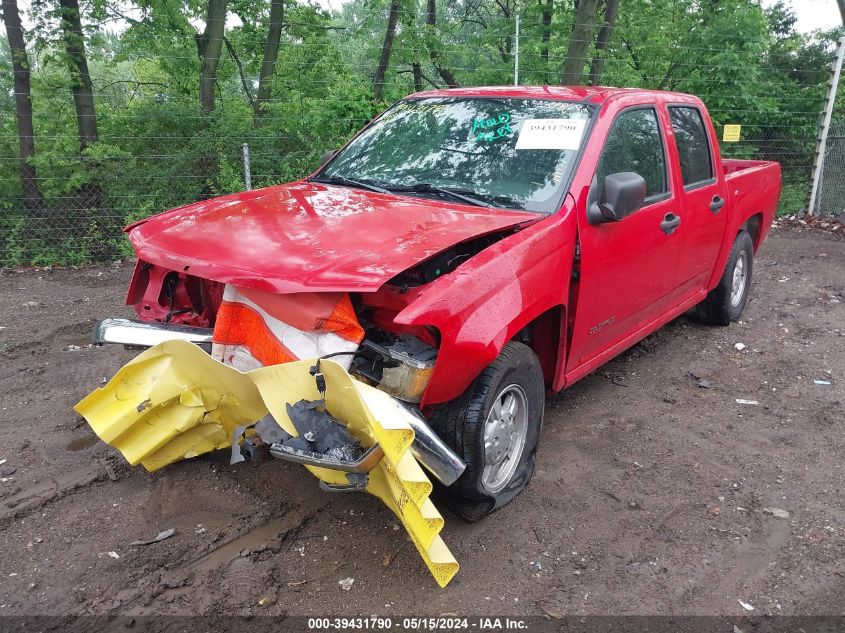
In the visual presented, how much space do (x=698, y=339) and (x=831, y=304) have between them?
2124 millimetres

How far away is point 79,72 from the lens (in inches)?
352

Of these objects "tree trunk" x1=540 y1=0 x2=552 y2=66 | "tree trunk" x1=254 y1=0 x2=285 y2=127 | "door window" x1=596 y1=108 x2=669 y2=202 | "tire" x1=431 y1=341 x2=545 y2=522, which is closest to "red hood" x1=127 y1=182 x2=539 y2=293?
"tire" x1=431 y1=341 x2=545 y2=522

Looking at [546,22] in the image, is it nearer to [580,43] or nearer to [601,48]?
[601,48]

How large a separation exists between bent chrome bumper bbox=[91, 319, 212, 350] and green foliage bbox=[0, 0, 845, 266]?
565 cm

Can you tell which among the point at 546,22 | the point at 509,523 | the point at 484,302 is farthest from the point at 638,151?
the point at 546,22

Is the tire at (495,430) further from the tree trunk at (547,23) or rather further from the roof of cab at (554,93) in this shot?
the tree trunk at (547,23)

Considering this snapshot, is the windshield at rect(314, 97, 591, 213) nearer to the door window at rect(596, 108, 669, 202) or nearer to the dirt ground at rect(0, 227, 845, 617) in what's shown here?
the door window at rect(596, 108, 669, 202)

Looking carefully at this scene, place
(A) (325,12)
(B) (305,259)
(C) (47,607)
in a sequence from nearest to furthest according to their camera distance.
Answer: (C) (47,607)
(B) (305,259)
(A) (325,12)

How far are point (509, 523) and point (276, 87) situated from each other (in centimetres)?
1024

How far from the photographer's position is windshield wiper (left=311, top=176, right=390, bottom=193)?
156 inches

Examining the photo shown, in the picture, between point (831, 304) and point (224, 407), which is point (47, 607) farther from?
point (831, 304)

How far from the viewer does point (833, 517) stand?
3.35 m

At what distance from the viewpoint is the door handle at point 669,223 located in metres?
4.23

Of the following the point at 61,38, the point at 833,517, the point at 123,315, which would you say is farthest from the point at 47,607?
the point at 61,38
